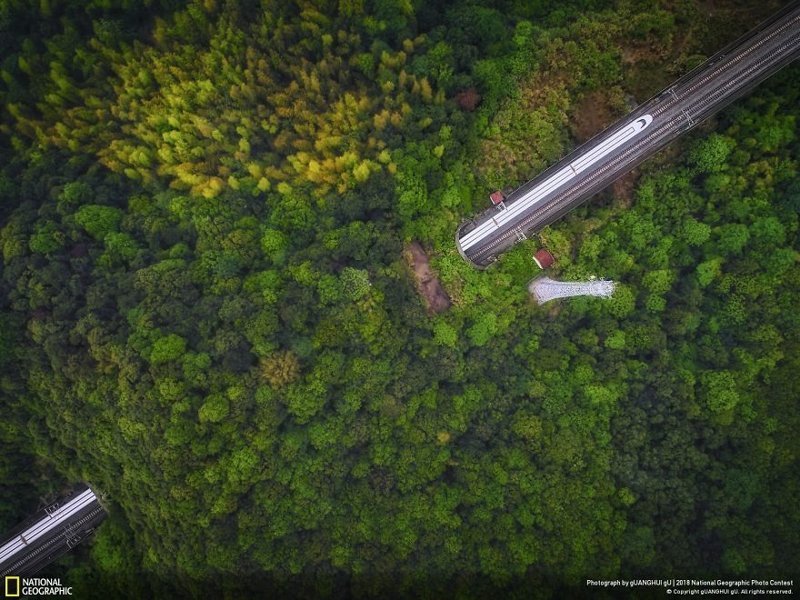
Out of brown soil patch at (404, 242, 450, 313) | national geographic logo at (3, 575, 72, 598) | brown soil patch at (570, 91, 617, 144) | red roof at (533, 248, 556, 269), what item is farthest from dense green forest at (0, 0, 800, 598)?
national geographic logo at (3, 575, 72, 598)

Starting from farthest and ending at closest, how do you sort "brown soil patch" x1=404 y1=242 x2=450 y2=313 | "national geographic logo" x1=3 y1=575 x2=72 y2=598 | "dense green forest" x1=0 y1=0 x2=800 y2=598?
"national geographic logo" x1=3 y1=575 x2=72 y2=598
"brown soil patch" x1=404 y1=242 x2=450 y2=313
"dense green forest" x1=0 y1=0 x2=800 y2=598

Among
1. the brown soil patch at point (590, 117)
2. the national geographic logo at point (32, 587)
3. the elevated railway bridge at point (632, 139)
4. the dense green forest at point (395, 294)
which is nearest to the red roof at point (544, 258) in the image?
the dense green forest at point (395, 294)

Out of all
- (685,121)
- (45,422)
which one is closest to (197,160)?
(45,422)

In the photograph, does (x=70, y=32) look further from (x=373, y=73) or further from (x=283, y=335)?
(x=283, y=335)

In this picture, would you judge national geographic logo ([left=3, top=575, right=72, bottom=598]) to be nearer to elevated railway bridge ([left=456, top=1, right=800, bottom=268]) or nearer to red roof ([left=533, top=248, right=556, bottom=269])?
elevated railway bridge ([left=456, top=1, right=800, bottom=268])

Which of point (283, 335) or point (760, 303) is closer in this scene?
point (283, 335)

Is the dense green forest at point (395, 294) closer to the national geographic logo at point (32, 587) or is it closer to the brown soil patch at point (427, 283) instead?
the brown soil patch at point (427, 283)

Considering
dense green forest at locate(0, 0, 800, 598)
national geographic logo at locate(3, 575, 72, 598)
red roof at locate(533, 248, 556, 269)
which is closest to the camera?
dense green forest at locate(0, 0, 800, 598)
